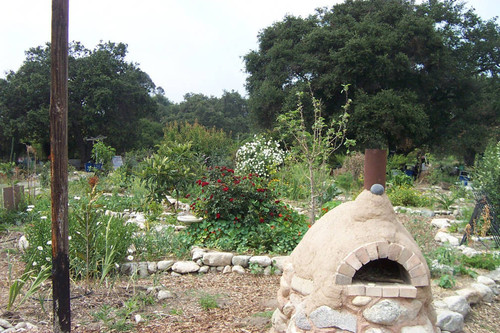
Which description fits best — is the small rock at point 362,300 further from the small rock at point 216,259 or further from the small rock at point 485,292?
the small rock at point 216,259

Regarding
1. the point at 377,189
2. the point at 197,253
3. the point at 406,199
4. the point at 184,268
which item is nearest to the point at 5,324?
the point at 184,268

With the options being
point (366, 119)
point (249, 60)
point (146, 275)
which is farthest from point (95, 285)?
point (249, 60)

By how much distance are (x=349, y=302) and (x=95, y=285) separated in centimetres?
283

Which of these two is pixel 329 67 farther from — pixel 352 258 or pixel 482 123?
pixel 352 258

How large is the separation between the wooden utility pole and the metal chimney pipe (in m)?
2.23

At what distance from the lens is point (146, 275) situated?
207 inches

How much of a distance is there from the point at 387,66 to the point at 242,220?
13281 mm

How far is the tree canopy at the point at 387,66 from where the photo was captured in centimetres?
1695

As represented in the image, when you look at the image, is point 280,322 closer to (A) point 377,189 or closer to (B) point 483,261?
(A) point 377,189

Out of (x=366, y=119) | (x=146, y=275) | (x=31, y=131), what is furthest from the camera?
Result: (x=31, y=131)

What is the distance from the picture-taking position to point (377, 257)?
110 inches

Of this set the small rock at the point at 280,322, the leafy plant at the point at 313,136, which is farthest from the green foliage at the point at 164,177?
the small rock at the point at 280,322

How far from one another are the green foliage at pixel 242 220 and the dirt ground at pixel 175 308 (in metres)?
0.77

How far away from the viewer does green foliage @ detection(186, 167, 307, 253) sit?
5.77 m
